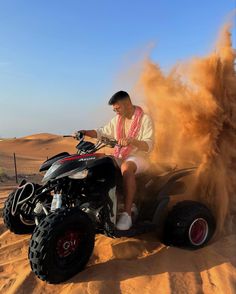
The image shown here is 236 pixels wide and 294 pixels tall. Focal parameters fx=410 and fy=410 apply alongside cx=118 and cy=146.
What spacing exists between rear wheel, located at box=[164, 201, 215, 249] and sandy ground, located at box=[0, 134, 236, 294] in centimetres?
12

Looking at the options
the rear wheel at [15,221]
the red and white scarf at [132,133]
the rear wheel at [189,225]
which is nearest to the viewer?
the rear wheel at [189,225]

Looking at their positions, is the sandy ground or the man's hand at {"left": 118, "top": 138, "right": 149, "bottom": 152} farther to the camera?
the man's hand at {"left": 118, "top": 138, "right": 149, "bottom": 152}

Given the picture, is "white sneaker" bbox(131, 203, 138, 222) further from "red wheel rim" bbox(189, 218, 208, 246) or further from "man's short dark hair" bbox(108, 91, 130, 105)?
"man's short dark hair" bbox(108, 91, 130, 105)

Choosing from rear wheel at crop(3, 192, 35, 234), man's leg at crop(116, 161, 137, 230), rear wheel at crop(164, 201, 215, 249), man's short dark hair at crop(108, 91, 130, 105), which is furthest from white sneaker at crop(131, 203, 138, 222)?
rear wheel at crop(3, 192, 35, 234)

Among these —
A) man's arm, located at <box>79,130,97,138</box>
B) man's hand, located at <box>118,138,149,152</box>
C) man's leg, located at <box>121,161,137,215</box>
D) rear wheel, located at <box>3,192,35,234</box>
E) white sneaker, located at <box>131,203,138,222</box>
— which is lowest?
rear wheel, located at <box>3,192,35,234</box>

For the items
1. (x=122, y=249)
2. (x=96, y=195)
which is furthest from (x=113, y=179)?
(x=122, y=249)

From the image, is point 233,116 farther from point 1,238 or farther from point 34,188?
point 1,238

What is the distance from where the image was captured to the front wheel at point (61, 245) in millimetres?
4039

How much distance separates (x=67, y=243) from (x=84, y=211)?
557 mm

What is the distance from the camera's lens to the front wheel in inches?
159

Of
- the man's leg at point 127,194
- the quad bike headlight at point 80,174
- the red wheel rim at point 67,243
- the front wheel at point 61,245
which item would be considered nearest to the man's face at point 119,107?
the man's leg at point 127,194

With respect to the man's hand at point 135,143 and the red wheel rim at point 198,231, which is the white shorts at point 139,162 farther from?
the red wheel rim at point 198,231

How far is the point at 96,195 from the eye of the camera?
480cm

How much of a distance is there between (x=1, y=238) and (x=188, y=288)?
9.62 feet
